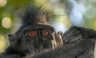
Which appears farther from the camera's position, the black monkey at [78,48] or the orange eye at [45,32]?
the orange eye at [45,32]

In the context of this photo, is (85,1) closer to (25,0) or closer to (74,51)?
(25,0)

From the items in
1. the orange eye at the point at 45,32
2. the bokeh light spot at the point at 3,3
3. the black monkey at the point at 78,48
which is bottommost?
the black monkey at the point at 78,48

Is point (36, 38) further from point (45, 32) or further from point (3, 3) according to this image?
point (3, 3)

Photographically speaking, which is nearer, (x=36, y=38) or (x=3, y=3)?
(x=36, y=38)

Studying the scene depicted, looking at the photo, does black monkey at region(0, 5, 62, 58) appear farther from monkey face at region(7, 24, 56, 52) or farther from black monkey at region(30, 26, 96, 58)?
black monkey at region(30, 26, 96, 58)

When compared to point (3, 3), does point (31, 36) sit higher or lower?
lower

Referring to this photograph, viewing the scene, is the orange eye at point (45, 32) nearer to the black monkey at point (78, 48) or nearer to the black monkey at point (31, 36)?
the black monkey at point (31, 36)

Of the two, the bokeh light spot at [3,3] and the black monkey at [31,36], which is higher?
the bokeh light spot at [3,3]

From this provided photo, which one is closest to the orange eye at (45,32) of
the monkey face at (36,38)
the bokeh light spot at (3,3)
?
the monkey face at (36,38)

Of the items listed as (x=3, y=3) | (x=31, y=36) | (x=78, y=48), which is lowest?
(x=78, y=48)

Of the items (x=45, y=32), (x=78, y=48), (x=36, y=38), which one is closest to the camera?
(x=78, y=48)

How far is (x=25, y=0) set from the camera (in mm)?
7836

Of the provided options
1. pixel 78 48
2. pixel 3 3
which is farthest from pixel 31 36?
pixel 78 48

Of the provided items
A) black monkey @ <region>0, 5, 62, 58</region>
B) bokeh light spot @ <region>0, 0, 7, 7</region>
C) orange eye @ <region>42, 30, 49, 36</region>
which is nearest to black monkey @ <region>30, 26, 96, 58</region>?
black monkey @ <region>0, 5, 62, 58</region>
